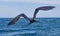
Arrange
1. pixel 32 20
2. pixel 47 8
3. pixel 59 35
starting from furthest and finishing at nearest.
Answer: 1. pixel 59 35
2. pixel 32 20
3. pixel 47 8

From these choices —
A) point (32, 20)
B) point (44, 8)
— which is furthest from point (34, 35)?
point (44, 8)

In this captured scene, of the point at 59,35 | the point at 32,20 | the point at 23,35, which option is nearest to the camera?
the point at 32,20

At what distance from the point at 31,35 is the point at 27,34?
0.61 meters

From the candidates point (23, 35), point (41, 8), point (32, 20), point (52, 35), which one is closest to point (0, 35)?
point (23, 35)

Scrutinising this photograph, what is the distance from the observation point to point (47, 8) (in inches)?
471

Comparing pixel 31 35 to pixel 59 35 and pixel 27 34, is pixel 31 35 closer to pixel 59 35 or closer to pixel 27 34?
pixel 27 34

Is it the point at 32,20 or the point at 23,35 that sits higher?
the point at 32,20

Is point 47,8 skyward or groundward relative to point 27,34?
skyward

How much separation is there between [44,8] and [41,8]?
4.9 inches

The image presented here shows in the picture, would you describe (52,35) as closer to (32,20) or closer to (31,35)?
(31,35)

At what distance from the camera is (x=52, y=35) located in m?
19.4

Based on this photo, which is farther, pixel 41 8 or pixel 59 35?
pixel 59 35

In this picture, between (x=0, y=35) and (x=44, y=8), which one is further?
(x=0, y=35)

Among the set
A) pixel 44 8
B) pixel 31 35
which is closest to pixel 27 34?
pixel 31 35
